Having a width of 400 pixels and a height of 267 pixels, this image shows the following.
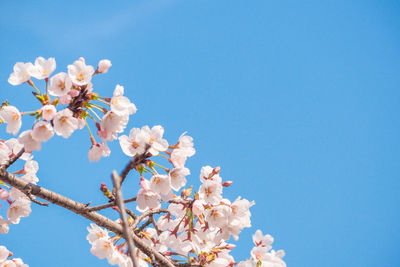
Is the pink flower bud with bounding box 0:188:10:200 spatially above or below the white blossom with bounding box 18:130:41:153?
below

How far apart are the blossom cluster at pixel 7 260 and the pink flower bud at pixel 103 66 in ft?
6.46

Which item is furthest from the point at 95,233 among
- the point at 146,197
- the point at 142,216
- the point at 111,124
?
the point at 111,124

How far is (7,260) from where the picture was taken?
335 centimetres

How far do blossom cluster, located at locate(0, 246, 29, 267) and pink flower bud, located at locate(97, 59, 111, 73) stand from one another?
6.46 ft

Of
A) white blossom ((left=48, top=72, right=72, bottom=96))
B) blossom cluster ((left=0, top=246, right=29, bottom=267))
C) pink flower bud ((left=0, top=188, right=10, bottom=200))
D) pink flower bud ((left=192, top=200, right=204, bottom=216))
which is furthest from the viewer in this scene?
blossom cluster ((left=0, top=246, right=29, bottom=267))

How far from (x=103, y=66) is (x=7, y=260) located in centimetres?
214

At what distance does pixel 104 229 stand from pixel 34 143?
3.10 ft

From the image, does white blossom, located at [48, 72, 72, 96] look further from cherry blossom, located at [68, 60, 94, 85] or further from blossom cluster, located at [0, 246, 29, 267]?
blossom cluster, located at [0, 246, 29, 267]

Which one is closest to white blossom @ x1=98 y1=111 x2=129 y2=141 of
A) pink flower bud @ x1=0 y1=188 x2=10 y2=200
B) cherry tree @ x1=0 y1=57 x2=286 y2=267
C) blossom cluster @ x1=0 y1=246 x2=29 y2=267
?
cherry tree @ x1=0 y1=57 x2=286 y2=267

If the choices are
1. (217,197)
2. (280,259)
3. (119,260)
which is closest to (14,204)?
(119,260)

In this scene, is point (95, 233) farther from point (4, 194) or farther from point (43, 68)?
point (43, 68)

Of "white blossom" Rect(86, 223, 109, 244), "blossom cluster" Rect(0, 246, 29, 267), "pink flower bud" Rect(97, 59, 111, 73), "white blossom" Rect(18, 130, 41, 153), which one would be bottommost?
"blossom cluster" Rect(0, 246, 29, 267)

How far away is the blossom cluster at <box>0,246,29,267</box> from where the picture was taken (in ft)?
10.7

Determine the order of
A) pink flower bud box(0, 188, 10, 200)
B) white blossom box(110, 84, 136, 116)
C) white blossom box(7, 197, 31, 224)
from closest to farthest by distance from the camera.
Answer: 1. white blossom box(110, 84, 136, 116)
2. pink flower bud box(0, 188, 10, 200)
3. white blossom box(7, 197, 31, 224)
